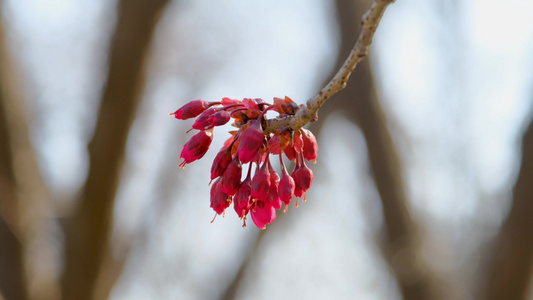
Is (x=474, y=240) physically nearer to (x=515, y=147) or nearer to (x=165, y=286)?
(x=515, y=147)

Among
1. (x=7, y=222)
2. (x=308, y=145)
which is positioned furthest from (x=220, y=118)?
(x=7, y=222)

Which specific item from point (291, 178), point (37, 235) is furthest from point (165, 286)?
point (291, 178)

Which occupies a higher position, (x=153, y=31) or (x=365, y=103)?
(x=153, y=31)

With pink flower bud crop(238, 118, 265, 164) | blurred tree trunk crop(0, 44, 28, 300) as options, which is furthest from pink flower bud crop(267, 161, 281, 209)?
blurred tree trunk crop(0, 44, 28, 300)

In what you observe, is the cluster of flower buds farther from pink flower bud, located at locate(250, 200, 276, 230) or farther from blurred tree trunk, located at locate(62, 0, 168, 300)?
blurred tree trunk, located at locate(62, 0, 168, 300)

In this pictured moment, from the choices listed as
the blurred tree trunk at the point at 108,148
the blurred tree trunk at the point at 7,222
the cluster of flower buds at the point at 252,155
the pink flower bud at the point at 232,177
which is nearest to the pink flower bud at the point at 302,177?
the cluster of flower buds at the point at 252,155

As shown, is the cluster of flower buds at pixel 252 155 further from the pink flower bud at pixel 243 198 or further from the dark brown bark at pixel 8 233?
the dark brown bark at pixel 8 233
